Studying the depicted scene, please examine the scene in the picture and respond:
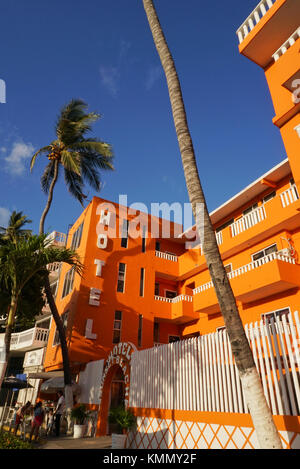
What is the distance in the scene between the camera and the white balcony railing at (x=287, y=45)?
38.9 feet

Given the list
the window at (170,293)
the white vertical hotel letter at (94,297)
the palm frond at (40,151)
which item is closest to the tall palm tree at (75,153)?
the palm frond at (40,151)

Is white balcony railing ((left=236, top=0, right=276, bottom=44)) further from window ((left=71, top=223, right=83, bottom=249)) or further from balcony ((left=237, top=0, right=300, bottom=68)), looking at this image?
window ((left=71, top=223, right=83, bottom=249))

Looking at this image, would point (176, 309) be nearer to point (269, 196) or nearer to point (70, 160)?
point (269, 196)

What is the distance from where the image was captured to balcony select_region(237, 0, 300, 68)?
38.8 feet

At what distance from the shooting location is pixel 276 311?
14445mm

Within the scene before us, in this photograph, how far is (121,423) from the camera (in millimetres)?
10523

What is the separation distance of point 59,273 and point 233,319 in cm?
2376

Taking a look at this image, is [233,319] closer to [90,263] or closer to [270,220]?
[270,220]

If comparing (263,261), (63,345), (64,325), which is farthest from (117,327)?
(263,261)

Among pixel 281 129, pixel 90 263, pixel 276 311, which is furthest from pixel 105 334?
pixel 281 129

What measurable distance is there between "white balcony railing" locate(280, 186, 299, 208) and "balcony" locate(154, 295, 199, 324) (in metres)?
9.59

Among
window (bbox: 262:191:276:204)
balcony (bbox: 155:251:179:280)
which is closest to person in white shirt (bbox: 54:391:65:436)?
balcony (bbox: 155:251:179:280)

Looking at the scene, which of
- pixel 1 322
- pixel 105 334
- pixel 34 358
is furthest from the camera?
pixel 1 322

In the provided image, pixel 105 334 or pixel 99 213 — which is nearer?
pixel 105 334
